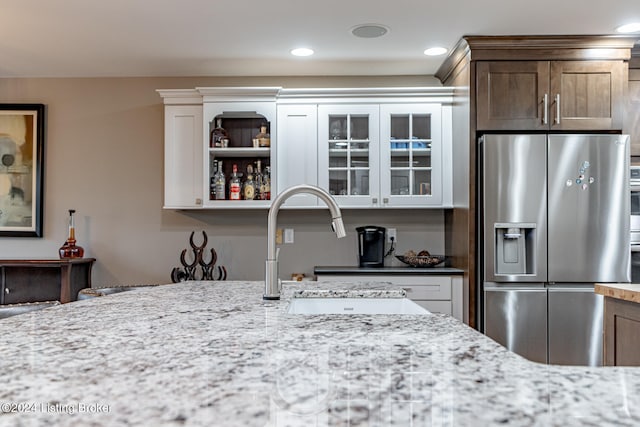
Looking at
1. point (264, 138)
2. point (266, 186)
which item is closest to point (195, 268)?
point (266, 186)

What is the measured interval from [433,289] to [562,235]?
920mm

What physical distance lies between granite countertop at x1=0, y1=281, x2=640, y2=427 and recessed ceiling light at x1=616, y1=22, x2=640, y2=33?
9.61 ft

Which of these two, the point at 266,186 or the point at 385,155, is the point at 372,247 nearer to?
the point at 385,155

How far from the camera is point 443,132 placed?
3867mm

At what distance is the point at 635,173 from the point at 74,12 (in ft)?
12.5

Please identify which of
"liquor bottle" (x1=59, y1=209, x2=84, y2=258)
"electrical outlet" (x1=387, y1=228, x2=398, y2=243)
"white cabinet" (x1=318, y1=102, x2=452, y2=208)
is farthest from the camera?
"electrical outlet" (x1=387, y1=228, x2=398, y2=243)

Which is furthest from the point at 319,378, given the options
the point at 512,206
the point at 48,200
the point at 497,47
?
the point at 48,200

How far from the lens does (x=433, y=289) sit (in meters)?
3.59

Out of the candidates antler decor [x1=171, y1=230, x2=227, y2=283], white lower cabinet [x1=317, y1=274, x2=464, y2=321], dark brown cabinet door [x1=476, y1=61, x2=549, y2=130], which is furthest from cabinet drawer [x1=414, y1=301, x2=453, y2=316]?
antler decor [x1=171, y1=230, x2=227, y2=283]

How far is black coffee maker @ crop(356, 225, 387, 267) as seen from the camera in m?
4.00

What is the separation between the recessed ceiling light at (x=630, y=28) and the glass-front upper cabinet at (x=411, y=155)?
49.3 inches

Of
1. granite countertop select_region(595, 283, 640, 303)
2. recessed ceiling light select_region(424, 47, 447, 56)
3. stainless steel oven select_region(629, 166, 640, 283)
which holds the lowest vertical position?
granite countertop select_region(595, 283, 640, 303)

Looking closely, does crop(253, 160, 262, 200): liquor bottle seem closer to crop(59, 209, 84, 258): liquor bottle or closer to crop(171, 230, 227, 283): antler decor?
crop(171, 230, 227, 283): antler decor

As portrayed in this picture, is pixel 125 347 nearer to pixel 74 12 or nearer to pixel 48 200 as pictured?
pixel 74 12
